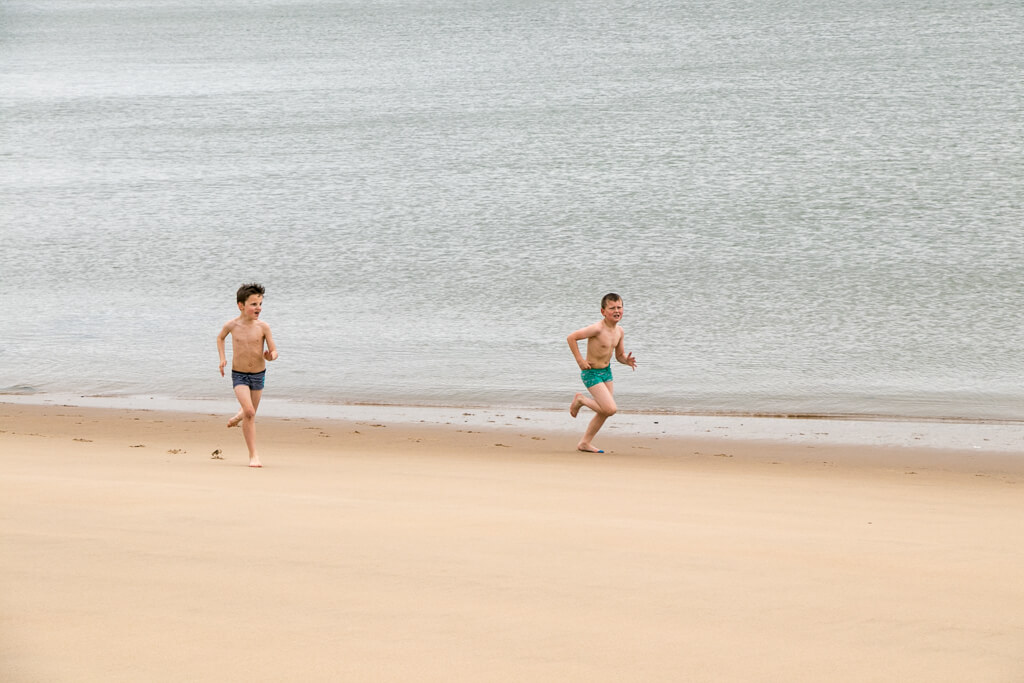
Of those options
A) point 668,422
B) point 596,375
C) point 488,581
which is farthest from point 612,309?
point 488,581

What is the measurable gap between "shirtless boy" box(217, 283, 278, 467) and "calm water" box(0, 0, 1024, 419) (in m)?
8.20

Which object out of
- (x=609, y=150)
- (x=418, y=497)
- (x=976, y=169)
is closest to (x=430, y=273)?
(x=609, y=150)

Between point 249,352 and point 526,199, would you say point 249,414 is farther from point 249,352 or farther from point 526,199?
point 526,199

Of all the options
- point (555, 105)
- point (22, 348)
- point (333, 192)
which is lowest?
point (22, 348)

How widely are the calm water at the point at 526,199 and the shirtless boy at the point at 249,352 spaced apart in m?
8.20

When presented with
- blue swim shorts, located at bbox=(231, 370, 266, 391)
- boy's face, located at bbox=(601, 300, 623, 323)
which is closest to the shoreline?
boy's face, located at bbox=(601, 300, 623, 323)

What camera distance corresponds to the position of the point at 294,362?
20.9 m

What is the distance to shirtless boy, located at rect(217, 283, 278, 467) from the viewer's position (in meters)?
8.72

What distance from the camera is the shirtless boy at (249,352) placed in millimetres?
8719

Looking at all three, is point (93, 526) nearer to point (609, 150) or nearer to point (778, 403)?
point (778, 403)

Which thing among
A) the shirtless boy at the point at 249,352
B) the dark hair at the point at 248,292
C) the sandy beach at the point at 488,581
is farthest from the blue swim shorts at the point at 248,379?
the sandy beach at the point at 488,581

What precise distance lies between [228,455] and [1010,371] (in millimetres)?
15060

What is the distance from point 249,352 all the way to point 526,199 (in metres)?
30.4

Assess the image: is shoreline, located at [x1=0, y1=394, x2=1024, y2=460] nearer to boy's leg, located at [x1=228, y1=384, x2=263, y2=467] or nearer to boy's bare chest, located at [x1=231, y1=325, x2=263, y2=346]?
boy's leg, located at [x1=228, y1=384, x2=263, y2=467]
